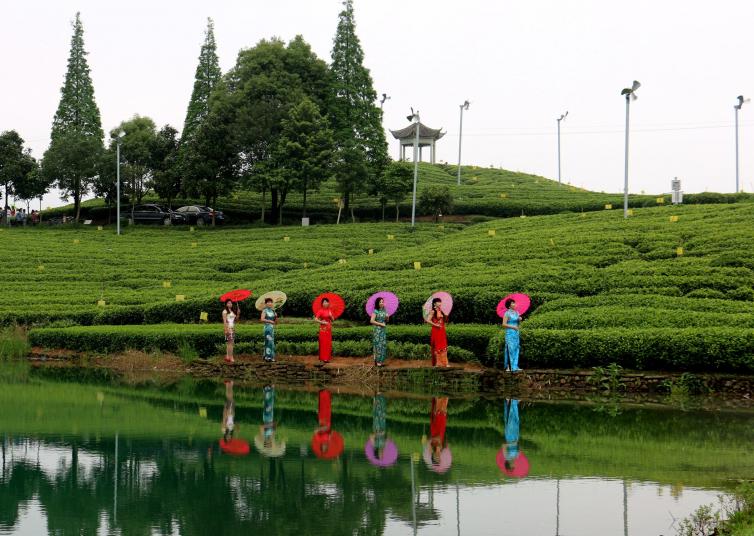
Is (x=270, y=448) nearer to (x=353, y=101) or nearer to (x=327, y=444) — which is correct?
(x=327, y=444)

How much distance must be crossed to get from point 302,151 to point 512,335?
96.5 ft

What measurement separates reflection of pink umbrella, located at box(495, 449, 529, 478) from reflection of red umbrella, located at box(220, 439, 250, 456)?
9.97 ft

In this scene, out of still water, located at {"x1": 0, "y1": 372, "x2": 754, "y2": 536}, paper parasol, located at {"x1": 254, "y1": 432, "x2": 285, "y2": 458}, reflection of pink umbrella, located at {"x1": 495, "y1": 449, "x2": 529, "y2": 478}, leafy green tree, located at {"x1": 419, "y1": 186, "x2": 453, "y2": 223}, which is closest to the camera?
still water, located at {"x1": 0, "y1": 372, "x2": 754, "y2": 536}

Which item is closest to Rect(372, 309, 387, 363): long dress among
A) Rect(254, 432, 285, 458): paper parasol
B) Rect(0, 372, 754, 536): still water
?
Rect(0, 372, 754, 536): still water

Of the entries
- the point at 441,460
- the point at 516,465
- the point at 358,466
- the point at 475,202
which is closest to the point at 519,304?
the point at 441,460

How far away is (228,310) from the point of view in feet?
72.5

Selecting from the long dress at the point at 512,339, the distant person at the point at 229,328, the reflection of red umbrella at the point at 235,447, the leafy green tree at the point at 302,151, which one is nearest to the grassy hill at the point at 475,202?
the leafy green tree at the point at 302,151

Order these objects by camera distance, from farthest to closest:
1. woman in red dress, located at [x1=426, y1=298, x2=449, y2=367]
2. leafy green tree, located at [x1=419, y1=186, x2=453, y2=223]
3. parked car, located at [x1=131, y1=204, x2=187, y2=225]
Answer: parked car, located at [x1=131, y1=204, x2=187, y2=225] → leafy green tree, located at [x1=419, y1=186, x2=453, y2=223] → woman in red dress, located at [x1=426, y1=298, x2=449, y2=367]

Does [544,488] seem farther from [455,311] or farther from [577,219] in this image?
[577,219]

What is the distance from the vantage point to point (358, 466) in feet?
38.9

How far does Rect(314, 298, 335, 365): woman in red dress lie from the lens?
A: 21266mm

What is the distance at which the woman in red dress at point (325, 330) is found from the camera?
21266 mm

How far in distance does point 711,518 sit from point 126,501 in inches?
214

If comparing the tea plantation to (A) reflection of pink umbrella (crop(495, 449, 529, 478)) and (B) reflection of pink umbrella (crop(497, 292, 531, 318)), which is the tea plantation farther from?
(A) reflection of pink umbrella (crop(495, 449, 529, 478))
